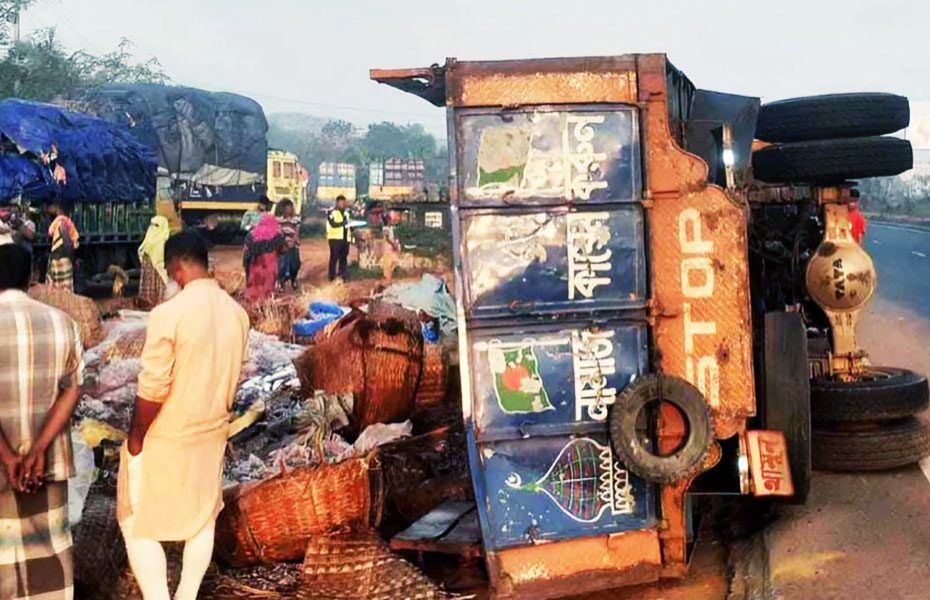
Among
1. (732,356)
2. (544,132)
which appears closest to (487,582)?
(732,356)

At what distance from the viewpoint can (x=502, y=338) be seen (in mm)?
4426

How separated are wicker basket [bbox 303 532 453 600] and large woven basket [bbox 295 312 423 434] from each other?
72.2 inches

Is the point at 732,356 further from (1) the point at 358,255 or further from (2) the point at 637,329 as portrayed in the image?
(1) the point at 358,255

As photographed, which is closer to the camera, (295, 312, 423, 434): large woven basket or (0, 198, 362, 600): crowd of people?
(0, 198, 362, 600): crowd of people

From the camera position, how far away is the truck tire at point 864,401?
5402 mm

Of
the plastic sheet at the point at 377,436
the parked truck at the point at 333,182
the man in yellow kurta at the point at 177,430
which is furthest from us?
the parked truck at the point at 333,182

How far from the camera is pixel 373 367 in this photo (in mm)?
6887

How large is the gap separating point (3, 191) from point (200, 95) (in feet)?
40.5

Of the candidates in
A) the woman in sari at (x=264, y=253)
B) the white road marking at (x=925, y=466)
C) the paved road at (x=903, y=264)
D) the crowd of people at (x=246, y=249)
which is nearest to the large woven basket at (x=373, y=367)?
the white road marking at (x=925, y=466)

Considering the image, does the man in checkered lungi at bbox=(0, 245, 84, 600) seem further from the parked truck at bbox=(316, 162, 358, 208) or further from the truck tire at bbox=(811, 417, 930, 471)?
the parked truck at bbox=(316, 162, 358, 208)

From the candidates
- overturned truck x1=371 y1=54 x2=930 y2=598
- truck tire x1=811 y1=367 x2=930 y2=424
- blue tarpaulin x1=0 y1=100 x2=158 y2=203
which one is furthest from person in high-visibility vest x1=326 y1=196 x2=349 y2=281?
overturned truck x1=371 y1=54 x2=930 y2=598

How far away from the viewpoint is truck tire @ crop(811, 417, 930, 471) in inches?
210

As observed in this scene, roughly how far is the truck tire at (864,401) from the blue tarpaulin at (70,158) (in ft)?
45.7

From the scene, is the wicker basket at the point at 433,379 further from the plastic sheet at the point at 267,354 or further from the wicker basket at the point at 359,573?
the wicker basket at the point at 359,573
